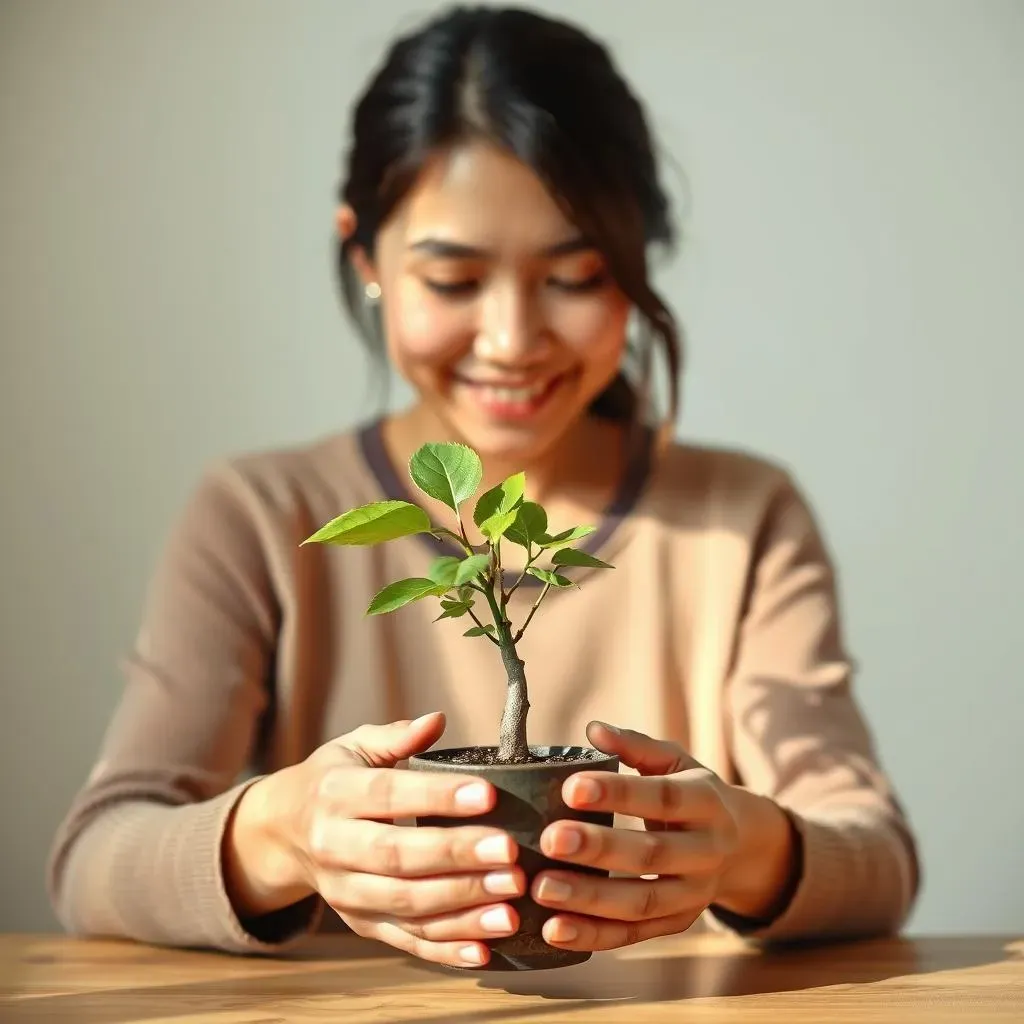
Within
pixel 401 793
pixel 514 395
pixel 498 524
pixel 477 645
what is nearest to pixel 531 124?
pixel 514 395

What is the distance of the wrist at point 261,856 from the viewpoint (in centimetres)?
95

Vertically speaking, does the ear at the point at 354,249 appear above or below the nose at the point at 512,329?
above

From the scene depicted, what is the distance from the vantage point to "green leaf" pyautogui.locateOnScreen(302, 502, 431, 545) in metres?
0.78

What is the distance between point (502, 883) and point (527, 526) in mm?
211

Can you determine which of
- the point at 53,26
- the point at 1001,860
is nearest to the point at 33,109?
the point at 53,26

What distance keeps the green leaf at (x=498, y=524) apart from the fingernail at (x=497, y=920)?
0.71 ft

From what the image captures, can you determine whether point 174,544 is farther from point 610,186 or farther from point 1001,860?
point 1001,860

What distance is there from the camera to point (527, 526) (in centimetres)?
81

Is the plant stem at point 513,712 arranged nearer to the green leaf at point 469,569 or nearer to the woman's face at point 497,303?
the green leaf at point 469,569

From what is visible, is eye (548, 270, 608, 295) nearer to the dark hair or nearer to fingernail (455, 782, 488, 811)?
the dark hair

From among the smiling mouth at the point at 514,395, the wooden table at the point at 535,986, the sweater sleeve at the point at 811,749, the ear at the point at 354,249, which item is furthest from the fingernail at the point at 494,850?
the ear at the point at 354,249

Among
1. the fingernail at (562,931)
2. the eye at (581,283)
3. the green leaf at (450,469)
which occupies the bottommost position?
the fingernail at (562,931)

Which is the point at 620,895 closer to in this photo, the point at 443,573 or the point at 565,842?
the point at 565,842

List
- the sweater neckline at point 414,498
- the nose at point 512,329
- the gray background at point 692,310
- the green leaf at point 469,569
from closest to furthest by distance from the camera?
the green leaf at point 469,569, the nose at point 512,329, the sweater neckline at point 414,498, the gray background at point 692,310
